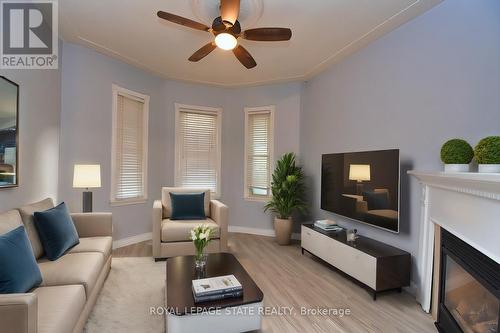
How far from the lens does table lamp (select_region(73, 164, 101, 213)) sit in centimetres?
324

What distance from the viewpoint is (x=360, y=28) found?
3.01m

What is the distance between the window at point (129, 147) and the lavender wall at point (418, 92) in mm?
3087

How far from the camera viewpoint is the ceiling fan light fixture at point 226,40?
8.09 ft

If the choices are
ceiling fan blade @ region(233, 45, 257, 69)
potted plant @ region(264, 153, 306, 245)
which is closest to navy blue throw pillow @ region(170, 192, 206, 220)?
potted plant @ region(264, 153, 306, 245)

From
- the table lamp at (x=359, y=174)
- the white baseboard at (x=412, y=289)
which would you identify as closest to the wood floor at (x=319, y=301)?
the white baseboard at (x=412, y=289)

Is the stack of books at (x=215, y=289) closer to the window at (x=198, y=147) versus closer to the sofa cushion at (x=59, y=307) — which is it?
the sofa cushion at (x=59, y=307)

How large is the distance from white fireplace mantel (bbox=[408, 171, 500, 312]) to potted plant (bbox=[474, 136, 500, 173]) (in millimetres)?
98

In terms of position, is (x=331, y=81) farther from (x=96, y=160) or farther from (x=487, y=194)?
(x=96, y=160)

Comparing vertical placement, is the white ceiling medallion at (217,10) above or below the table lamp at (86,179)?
Result: above

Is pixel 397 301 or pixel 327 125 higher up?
pixel 327 125

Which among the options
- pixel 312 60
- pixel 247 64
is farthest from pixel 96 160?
pixel 312 60

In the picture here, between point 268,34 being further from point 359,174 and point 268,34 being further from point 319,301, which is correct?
point 319,301

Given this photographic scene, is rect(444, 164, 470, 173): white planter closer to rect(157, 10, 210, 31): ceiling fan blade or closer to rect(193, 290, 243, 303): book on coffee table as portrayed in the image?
rect(193, 290, 243, 303): book on coffee table

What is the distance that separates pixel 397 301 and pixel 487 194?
1.60 metres
